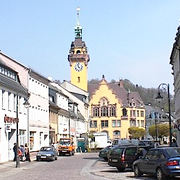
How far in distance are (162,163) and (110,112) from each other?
359 ft

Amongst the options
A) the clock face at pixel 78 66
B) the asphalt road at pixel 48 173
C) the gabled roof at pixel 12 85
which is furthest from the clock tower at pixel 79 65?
the asphalt road at pixel 48 173

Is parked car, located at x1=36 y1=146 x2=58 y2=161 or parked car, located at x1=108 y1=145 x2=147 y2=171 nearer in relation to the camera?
parked car, located at x1=108 y1=145 x2=147 y2=171

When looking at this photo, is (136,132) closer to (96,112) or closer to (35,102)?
(96,112)

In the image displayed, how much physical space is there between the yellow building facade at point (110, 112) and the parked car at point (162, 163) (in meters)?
106

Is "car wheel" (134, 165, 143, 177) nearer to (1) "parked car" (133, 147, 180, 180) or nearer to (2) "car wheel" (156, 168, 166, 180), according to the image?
(1) "parked car" (133, 147, 180, 180)

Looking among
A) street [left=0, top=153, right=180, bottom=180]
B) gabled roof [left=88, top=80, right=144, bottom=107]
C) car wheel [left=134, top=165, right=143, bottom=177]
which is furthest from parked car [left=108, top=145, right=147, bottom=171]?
gabled roof [left=88, top=80, right=144, bottom=107]

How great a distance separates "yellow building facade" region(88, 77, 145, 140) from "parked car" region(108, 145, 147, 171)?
99.7 m

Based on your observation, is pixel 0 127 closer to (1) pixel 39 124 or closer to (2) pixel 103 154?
(2) pixel 103 154

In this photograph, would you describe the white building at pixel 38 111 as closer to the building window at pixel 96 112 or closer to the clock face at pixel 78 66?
the clock face at pixel 78 66

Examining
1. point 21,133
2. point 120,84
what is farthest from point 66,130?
point 120,84

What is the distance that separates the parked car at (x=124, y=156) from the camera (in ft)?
92.8

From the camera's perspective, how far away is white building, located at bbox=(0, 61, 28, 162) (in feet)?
132

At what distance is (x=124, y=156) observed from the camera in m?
28.2

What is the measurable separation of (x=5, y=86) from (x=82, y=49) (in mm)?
77307
